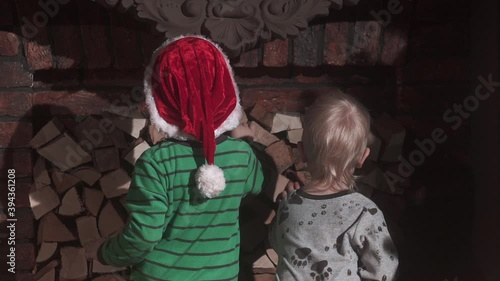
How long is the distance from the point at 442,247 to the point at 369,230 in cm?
76

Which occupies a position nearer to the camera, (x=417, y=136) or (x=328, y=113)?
(x=328, y=113)

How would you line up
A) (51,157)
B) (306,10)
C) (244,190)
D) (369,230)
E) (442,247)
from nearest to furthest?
(369,230)
(244,190)
(306,10)
(51,157)
(442,247)

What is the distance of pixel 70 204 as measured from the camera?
2.31 m

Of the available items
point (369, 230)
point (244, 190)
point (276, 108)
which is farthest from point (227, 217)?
point (276, 108)

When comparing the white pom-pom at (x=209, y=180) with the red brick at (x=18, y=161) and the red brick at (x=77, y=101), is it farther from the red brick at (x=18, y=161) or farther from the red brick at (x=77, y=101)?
the red brick at (x=18, y=161)

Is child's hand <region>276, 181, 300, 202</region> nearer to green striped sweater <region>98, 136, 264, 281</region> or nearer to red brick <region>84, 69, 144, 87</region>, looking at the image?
green striped sweater <region>98, 136, 264, 281</region>

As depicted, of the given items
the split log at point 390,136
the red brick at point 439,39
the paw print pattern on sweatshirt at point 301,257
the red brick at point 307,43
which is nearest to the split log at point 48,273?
the paw print pattern on sweatshirt at point 301,257

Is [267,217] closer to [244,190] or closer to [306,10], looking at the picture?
[244,190]

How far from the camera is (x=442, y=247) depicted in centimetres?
245

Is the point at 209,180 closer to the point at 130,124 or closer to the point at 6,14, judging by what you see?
the point at 130,124

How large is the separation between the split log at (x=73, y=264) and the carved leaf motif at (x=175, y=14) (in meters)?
0.80

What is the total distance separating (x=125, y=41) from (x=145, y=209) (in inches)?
27.4

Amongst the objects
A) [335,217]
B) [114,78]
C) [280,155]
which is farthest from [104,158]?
[335,217]

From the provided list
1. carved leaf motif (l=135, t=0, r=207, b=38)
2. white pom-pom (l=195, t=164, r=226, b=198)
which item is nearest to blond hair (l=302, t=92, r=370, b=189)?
white pom-pom (l=195, t=164, r=226, b=198)
